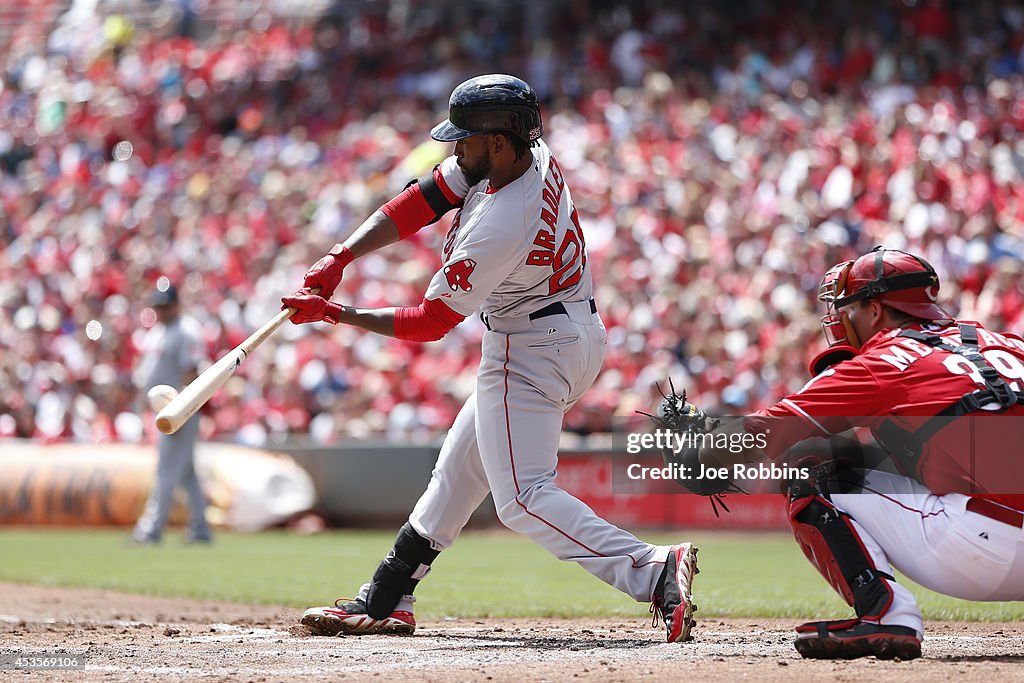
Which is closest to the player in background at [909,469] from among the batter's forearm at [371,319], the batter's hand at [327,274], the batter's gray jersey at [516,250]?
the batter's gray jersey at [516,250]

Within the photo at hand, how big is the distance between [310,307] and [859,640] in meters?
2.24

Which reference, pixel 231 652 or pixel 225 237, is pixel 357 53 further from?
pixel 231 652

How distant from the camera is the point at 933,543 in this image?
4.13 metres

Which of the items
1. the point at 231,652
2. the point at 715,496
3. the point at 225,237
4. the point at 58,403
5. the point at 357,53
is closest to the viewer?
the point at 715,496

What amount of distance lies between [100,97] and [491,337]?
19.3 meters

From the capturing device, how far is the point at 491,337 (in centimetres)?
506

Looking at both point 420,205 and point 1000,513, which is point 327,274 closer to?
point 420,205

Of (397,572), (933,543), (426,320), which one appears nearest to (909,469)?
(933,543)


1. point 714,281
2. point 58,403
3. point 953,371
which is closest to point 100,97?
point 58,403

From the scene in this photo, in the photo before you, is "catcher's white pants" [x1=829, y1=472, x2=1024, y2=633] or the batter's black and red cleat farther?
the batter's black and red cleat

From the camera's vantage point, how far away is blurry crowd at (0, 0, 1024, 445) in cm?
1334

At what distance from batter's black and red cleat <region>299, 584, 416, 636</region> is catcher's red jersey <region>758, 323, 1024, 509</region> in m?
1.91

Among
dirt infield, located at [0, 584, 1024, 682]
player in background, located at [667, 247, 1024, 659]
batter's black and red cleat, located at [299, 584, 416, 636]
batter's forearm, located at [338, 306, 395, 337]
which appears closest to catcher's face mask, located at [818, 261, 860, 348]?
player in background, located at [667, 247, 1024, 659]

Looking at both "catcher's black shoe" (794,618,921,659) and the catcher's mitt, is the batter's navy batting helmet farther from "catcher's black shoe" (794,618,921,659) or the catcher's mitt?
"catcher's black shoe" (794,618,921,659)
